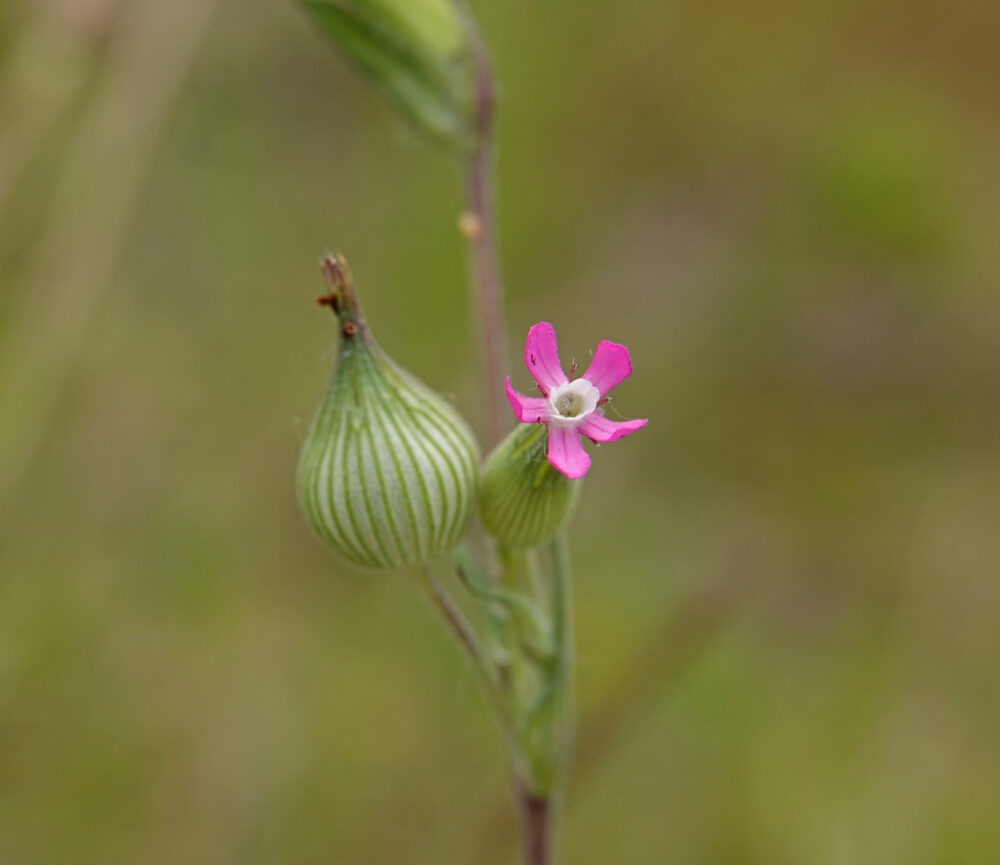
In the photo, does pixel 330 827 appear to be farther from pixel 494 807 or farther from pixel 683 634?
pixel 683 634

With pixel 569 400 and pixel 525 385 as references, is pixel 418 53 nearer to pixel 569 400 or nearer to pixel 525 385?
pixel 569 400

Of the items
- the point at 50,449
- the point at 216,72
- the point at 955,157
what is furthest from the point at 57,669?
the point at 955,157

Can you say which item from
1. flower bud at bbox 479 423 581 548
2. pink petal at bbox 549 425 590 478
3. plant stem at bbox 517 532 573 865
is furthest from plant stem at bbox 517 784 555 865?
pink petal at bbox 549 425 590 478

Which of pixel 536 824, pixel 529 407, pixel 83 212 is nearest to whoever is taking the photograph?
pixel 529 407

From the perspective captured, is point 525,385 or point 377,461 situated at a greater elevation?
point 525,385

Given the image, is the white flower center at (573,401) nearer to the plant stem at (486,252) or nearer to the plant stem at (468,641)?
the plant stem at (468,641)

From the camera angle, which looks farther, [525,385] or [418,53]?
[525,385]

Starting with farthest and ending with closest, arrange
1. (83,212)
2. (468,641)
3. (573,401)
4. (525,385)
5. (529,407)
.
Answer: (525,385) → (83,212) → (468,641) → (573,401) → (529,407)

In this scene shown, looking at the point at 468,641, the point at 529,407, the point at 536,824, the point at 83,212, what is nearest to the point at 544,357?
the point at 529,407
